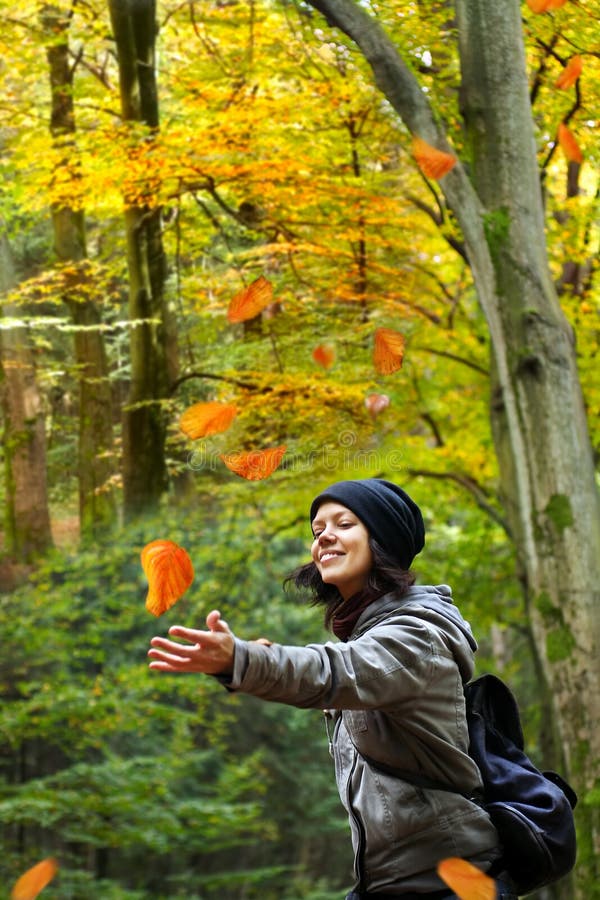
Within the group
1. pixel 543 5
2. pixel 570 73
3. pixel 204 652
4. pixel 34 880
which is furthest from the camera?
pixel 34 880

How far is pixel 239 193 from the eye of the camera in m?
7.50

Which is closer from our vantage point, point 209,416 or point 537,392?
point 537,392

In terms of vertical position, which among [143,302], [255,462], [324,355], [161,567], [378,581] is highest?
[143,302]

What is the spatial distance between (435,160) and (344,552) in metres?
3.14

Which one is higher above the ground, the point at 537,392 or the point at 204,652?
the point at 537,392

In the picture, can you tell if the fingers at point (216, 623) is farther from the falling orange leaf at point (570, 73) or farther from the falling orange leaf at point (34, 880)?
the falling orange leaf at point (34, 880)

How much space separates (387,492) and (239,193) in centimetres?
596

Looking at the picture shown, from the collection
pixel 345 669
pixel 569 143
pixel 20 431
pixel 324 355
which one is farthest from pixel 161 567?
pixel 345 669

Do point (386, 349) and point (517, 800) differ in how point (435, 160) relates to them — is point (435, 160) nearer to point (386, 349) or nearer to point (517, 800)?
point (517, 800)

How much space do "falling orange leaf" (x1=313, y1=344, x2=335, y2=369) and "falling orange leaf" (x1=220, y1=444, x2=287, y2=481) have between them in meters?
0.70

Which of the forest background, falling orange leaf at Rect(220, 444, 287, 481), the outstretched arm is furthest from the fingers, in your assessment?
falling orange leaf at Rect(220, 444, 287, 481)

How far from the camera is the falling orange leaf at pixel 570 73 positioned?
5859 millimetres

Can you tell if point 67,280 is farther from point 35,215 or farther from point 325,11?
point 325,11

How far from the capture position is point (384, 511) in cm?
189
